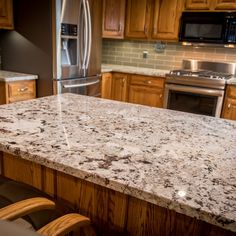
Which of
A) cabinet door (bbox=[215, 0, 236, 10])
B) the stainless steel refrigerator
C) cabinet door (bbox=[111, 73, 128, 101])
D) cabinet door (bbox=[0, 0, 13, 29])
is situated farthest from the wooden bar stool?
cabinet door (bbox=[215, 0, 236, 10])

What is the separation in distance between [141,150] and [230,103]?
2528 millimetres

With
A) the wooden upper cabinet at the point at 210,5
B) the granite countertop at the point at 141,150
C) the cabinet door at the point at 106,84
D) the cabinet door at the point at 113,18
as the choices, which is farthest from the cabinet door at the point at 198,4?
the granite countertop at the point at 141,150

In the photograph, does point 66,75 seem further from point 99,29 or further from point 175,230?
point 175,230

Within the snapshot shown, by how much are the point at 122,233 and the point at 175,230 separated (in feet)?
0.70

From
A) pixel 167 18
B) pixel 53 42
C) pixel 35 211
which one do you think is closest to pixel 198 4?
pixel 167 18

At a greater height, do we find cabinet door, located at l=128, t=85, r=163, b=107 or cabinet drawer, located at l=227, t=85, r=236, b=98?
cabinet drawer, located at l=227, t=85, r=236, b=98

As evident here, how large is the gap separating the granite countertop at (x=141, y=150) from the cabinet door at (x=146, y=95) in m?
2.15

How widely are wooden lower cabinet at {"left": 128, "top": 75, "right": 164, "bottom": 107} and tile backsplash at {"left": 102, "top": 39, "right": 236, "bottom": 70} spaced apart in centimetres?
56

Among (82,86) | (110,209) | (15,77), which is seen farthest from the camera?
(82,86)

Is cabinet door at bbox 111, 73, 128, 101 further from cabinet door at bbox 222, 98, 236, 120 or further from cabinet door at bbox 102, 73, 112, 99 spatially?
cabinet door at bbox 222, 98, 236, 120

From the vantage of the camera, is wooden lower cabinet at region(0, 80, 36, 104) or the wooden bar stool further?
wooden lower cabinet at region(0, 80, 36, 104)

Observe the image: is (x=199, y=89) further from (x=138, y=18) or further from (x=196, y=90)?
(x=138, y=18)

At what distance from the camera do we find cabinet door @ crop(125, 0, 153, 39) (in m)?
3.85

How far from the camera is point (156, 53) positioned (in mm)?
4180
